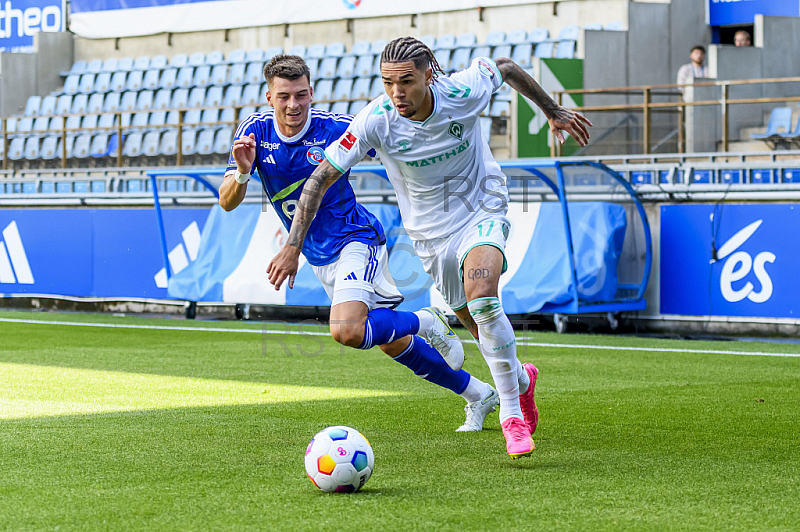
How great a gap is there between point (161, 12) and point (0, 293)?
321 inches

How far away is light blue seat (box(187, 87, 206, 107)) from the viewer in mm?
19078

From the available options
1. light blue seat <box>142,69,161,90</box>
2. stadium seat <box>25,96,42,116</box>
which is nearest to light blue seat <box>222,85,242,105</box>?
light blue seat <box>142,69,161,90</box>

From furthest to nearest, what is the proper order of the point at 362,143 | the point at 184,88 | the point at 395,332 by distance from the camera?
the point at 184,88
the point at 395,332
the point at 362,143

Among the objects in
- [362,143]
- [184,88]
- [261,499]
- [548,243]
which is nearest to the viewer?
[261,499]

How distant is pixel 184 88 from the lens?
64.0 ft

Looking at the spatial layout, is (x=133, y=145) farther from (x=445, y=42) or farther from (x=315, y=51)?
(x=445, y=42)

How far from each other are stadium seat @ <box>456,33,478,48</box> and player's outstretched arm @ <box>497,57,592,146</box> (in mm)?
11704

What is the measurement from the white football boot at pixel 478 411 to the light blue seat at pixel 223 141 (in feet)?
37.1

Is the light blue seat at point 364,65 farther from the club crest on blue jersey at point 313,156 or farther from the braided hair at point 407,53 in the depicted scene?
the braided hair at point 407,53

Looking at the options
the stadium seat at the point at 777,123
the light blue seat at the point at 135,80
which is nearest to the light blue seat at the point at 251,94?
the light blue seat at the point at 135,80

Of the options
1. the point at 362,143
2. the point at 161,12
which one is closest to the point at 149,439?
the point at 362,143

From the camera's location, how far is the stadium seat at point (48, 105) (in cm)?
2098

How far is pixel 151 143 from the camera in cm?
1788

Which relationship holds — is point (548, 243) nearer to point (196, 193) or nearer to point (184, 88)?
point (196, 193)
